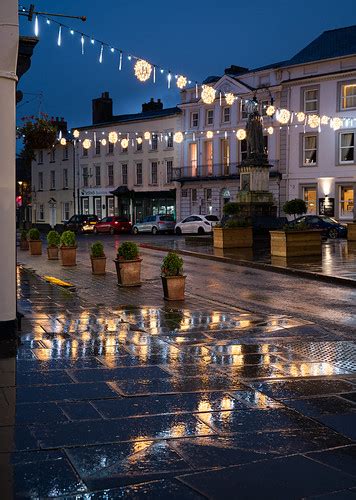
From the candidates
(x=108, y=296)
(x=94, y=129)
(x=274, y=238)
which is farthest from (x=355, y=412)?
(x=94, y=129)

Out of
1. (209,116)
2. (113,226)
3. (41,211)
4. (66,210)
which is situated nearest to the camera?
(113,226)

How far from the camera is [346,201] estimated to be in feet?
147

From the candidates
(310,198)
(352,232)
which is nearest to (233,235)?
(352,232)

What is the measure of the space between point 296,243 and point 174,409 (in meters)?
17.2

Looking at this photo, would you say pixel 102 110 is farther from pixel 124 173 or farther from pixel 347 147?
pixel 347 147

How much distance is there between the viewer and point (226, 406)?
235 inches

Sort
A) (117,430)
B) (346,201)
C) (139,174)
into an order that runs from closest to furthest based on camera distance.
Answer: (117,430)
(346,201)
(139,174)

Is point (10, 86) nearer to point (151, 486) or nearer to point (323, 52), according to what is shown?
point (151, 486)

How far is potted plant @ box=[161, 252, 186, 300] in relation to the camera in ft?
42.8

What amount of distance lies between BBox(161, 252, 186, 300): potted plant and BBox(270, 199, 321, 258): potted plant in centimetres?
964

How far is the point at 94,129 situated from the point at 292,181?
76.2 feet

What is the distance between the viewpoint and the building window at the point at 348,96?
144ft

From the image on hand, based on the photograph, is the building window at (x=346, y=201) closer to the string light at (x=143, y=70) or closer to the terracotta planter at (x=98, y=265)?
the string light at (x=143, y=70)

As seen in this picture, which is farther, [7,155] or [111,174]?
[111,174]
